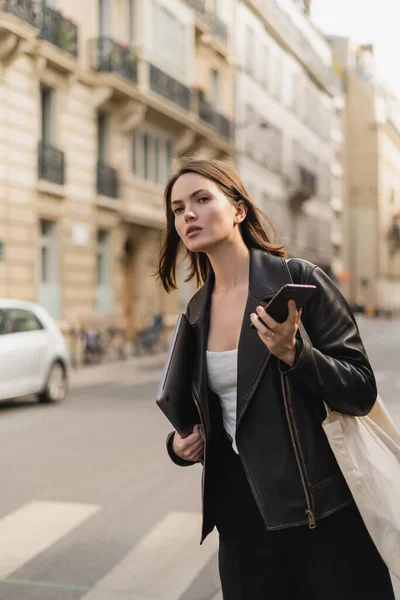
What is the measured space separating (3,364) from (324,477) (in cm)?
986

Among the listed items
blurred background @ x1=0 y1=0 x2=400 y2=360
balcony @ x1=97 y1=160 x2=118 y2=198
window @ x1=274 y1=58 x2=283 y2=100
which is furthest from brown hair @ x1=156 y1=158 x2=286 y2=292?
window @ x1=274 y1=58 x2=283 y2=100

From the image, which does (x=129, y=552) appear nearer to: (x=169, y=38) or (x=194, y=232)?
(x=194, y=232)

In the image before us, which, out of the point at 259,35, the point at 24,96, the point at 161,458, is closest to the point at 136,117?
the point at 24,96

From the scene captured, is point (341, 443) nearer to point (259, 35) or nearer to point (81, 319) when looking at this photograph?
point (81, 319)

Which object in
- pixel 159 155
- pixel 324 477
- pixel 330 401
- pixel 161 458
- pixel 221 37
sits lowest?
pixel 161 458

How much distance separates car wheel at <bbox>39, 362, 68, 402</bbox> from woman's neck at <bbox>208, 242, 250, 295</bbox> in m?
10.7

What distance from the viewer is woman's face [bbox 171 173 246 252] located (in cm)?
242

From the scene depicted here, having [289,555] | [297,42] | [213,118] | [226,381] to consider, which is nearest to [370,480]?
[289,555]

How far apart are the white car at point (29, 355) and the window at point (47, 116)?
1026cm

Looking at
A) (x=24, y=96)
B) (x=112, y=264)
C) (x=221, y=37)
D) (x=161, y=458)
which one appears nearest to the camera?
(x=161, y=458)

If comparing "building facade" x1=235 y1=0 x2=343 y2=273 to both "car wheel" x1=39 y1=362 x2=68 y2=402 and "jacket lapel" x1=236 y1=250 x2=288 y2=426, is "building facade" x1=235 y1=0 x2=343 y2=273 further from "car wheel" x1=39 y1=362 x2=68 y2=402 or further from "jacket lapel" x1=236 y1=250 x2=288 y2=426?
"jacket lapel" x1=236 y1=250 x2=288 y2=426

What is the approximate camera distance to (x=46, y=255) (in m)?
22.5

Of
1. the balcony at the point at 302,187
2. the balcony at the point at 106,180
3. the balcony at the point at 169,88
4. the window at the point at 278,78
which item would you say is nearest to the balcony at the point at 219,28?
the balcony at the point at 169,88

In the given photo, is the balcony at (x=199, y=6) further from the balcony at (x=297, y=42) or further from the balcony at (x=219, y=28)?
the balcony at (x=297, y=42)
